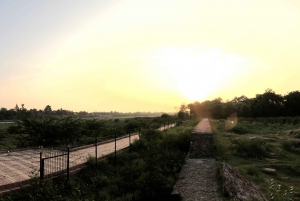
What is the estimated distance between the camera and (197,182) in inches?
342

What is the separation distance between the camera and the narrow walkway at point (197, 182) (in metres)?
7.46

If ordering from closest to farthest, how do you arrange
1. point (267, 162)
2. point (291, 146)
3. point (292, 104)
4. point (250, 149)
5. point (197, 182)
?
point (197, 182) → point (267, 162) → point (250, 149) → point (291, 146) → point (292, 104)

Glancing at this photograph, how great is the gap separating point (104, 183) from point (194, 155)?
5.66 m

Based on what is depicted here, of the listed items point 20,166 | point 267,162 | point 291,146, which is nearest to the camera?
point 20,166

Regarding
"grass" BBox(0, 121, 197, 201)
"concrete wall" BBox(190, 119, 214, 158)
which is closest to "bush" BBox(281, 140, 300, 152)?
"concrete wall" BBox(190, 119, 214, 158)

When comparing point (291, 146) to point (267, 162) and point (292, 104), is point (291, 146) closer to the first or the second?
point (267, 162)

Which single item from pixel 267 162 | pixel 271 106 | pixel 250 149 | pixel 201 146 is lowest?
pixel 267 162

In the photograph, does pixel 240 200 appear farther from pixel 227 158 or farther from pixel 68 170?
pixel 227 158

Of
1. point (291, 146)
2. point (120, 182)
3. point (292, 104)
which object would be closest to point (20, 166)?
point (120, 182)

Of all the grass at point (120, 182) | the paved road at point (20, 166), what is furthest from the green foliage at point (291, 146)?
the paved road at point (20, 166)

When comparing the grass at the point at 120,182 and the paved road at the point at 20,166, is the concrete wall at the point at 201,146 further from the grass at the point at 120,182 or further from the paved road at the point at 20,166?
the paved road at the point at 20,166

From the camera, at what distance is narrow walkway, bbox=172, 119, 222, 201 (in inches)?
294

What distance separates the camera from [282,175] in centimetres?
1120

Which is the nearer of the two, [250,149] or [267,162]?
[267,162]
